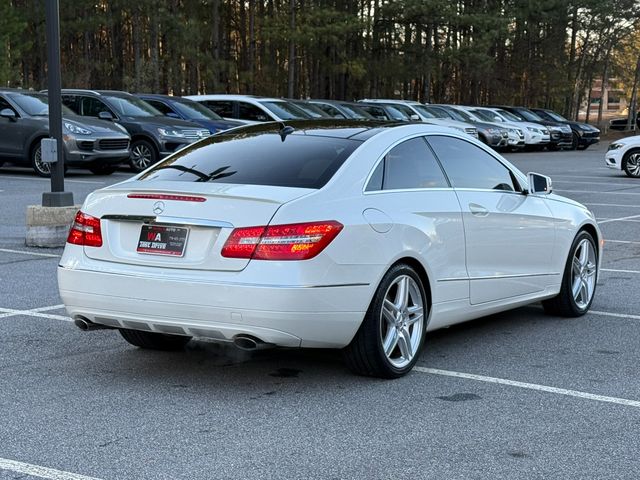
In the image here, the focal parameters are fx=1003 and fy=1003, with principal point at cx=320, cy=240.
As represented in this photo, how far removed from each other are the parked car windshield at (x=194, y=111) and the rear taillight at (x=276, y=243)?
17.9m

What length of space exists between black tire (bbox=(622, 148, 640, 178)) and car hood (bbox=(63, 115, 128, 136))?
40.1ft

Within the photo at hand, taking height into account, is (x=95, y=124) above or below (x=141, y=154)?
above

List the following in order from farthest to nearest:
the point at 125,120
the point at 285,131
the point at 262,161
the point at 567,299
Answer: the point at 125,120 → the point at 567,299 → the point at 285,131 → the point at 262,161

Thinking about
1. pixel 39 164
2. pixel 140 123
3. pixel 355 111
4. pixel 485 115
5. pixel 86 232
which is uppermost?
pixel 86 232

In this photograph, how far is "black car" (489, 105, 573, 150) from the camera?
40000 millimetres

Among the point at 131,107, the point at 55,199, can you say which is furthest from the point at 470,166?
the point at 131,107

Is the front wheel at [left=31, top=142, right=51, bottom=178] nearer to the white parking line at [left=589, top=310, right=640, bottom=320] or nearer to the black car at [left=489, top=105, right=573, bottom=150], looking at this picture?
the white parking line at [left=589, top=310, right=640, bottom=320]

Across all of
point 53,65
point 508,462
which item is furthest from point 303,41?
point 508,462

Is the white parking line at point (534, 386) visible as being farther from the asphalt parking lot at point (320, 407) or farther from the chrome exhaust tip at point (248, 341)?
the chrome exhaust tip at point (248, 341)

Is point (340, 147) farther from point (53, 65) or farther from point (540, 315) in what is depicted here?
point (53, 65)

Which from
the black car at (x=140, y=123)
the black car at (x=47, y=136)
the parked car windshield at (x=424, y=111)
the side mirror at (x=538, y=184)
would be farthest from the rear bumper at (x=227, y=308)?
the parked car windshield at (x=424, y=111)

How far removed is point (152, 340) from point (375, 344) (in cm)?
162

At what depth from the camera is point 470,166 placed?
695cm

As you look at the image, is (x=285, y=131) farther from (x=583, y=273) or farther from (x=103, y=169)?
(x=103, y=169)
